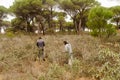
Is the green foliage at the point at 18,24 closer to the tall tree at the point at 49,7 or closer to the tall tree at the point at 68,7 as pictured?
the tall tree at the point at 49,7

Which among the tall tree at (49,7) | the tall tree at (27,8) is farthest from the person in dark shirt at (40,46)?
the tall tree at (49,7)

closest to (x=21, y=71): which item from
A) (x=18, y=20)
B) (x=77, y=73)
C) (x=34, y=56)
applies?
(x=77, y=73)

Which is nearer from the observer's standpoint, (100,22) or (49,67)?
(49,67)

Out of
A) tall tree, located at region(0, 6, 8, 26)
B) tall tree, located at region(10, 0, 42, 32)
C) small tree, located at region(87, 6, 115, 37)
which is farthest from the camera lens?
tall tree, located at region(0, 6, 8, 26)

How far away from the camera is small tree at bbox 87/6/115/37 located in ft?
92.8

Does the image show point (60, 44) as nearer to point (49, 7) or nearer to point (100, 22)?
point (100, 22)

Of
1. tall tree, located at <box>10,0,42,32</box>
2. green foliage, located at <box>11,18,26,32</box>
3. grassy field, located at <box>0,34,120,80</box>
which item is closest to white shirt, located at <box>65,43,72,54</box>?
grassy field, located at <box>0,34,120,80</box>

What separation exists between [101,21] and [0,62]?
58.9 feet

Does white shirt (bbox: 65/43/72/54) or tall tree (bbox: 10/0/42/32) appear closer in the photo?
white shirt (bbox: 65/43/72/54)

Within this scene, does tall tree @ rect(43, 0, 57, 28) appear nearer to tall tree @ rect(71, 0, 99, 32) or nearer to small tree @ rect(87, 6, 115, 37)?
tall tree @ rect(71, 0, 99, 32)

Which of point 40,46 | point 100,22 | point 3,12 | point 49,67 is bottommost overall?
point 49,67

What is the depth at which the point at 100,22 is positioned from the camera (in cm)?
2831

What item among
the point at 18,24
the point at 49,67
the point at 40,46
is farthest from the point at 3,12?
the point at 49,67

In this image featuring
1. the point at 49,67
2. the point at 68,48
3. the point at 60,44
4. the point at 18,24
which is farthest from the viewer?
the point at 18,24
